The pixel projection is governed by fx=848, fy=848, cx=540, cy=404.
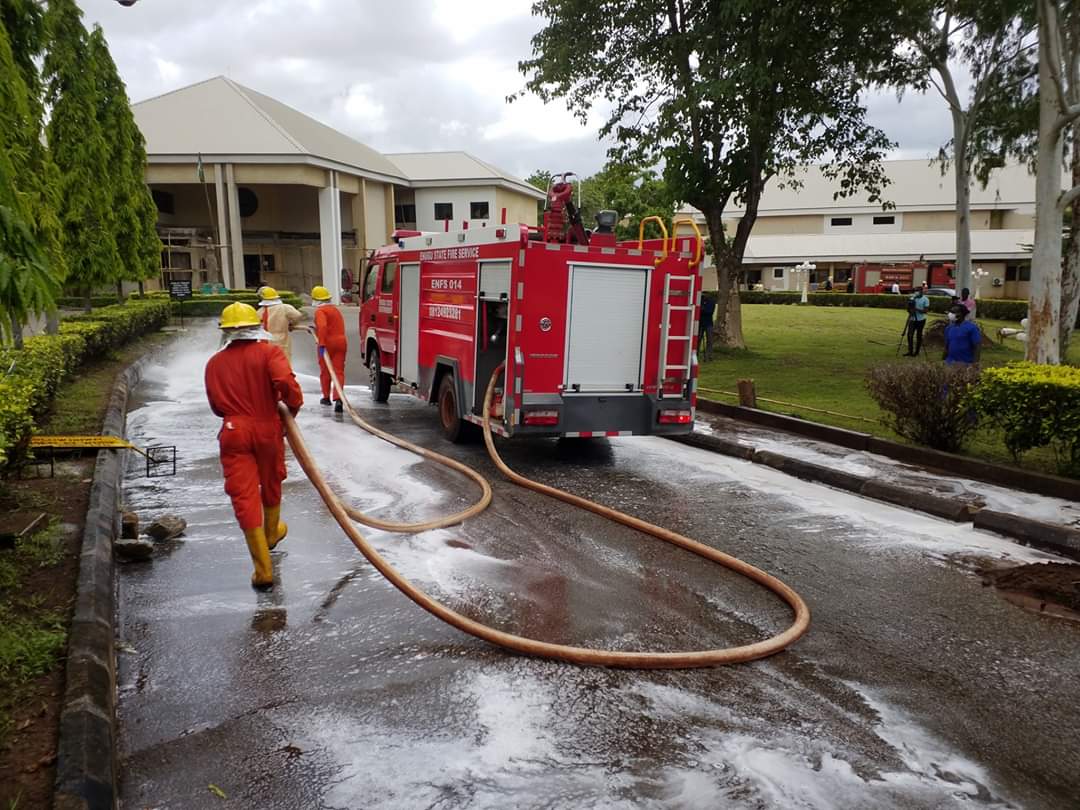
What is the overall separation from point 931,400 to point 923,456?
0.63 metres

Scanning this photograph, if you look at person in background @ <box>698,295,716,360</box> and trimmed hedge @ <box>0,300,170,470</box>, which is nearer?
trimmed hedge @ <box>0,300,170,470</box>

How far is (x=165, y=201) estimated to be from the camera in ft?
149

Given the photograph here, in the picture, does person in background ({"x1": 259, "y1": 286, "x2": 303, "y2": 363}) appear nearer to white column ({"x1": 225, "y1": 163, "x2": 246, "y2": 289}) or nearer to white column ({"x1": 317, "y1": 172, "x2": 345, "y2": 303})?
white column ({"x1": 317, "y1": 172, "x2": 345, "y2": 303})

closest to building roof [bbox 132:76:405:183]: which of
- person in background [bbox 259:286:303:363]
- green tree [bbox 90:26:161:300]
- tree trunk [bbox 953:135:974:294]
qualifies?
green tree [bbox 90:26:161:300]

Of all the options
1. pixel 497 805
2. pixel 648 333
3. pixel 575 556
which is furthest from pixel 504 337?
pixel 497 805

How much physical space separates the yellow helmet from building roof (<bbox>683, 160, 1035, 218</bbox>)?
55.8m

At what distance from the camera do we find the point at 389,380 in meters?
13.2

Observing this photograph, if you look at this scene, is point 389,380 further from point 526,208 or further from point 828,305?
point 526,208

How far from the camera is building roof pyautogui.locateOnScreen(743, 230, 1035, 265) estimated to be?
165ft

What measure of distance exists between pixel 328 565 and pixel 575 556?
1.79 metres

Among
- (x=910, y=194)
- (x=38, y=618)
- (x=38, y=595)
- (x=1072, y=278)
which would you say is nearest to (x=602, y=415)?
(x=38, y=595)

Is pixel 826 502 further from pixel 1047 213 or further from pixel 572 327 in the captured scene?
pixel 1047 213

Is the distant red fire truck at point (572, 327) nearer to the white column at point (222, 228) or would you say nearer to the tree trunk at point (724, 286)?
the tree trunk at point (724, 286)

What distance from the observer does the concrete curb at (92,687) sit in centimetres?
309
